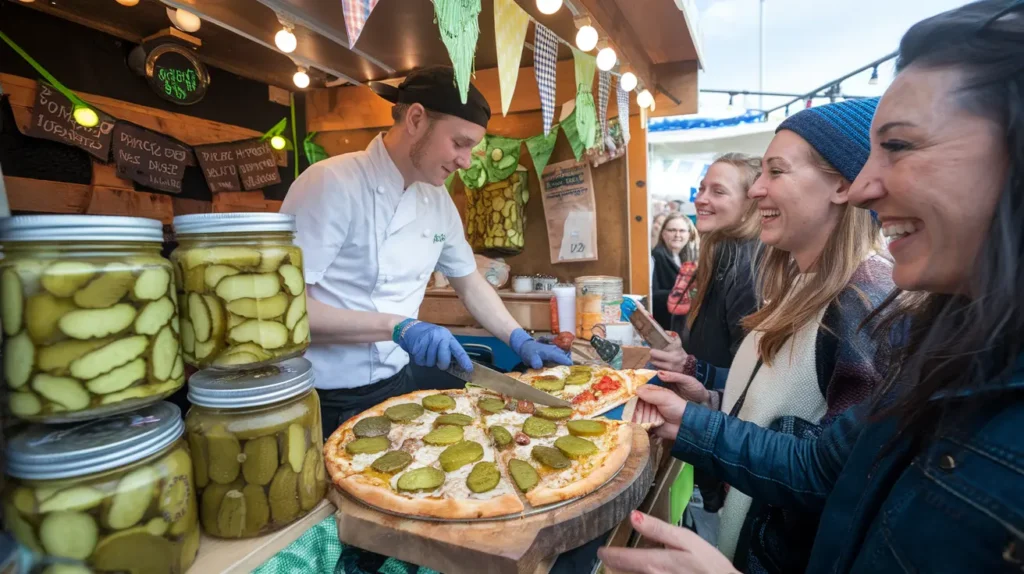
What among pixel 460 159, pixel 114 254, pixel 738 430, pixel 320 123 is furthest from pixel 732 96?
pixel 114 254

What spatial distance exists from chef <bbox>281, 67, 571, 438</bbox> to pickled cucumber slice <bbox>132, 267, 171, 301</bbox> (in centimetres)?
123

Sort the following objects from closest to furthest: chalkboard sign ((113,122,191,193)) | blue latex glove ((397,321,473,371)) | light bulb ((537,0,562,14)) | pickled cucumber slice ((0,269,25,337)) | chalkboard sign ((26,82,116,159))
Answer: pickled cucumber slice ((0,269,25,337)), blue latex glove ((397,321,473,371)), light bulb ((537,0,562,14)), chalkboard sign ((26,82,116,159)), chalkboard sign ((113,122,191,193))

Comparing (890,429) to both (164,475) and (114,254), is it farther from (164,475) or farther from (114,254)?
(114,254)

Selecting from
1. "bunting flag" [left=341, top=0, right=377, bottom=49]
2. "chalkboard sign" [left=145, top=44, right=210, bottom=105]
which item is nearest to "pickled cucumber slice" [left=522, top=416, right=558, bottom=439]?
"bunting flag" [left=341, top=0, right=377, bottom=49]

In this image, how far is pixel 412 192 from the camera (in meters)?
2.68

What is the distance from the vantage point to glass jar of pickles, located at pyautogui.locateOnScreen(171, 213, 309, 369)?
938mm

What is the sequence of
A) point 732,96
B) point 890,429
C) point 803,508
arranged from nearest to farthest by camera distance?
point 890,429 < point 803,508 < point 732,96

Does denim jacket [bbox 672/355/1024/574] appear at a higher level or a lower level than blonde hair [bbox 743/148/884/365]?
lower

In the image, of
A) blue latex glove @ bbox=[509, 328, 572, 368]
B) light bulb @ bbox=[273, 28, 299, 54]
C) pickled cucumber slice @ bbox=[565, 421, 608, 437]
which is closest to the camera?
pickled cucumber slice @ bbox=[565, 421, 608, 437]

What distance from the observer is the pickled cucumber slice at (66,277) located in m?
0.71

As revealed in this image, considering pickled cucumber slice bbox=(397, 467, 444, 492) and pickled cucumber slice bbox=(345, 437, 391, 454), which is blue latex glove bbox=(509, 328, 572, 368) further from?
pickled cucumber slice bbox=(397, 467, 444, 492)

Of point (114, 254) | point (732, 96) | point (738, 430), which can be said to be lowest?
point (738, 430)

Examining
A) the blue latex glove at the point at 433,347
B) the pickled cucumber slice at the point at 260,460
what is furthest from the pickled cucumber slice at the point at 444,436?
the pickled cucumber slice at the point at 260,460

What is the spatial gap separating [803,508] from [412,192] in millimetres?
2226
